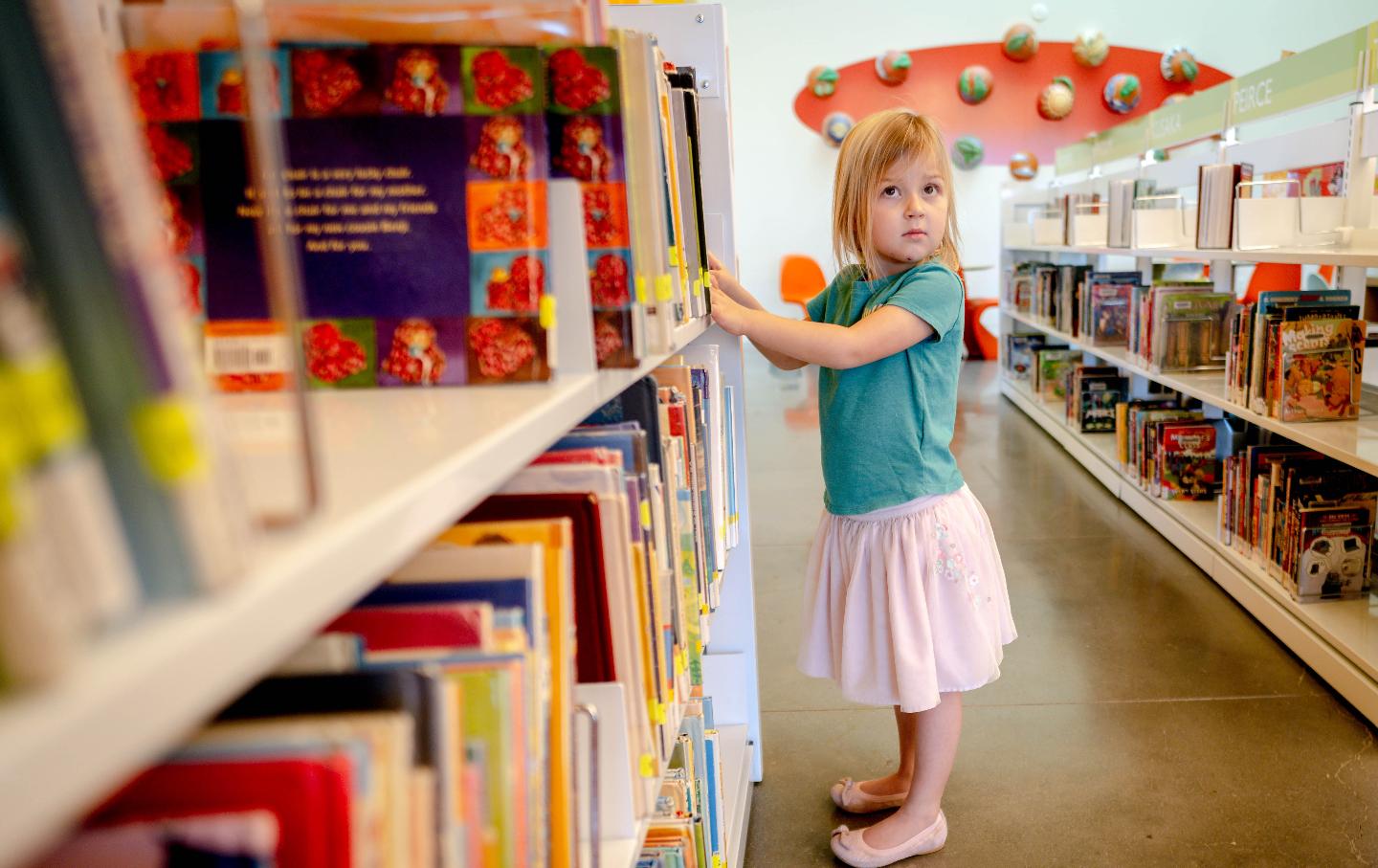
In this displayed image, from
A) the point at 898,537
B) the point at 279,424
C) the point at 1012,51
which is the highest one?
the point at 1012,51

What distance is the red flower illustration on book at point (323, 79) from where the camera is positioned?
771 millimetres

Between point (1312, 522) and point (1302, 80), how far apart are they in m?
1.72

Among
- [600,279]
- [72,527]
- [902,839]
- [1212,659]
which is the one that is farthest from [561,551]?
[1212,659]

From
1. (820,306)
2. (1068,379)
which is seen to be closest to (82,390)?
(820,306)

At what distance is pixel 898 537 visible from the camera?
171cm

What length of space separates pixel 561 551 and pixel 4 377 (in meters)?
0.46

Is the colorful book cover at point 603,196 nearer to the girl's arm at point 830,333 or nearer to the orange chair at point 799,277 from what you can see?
the girl's arm at point 830,333

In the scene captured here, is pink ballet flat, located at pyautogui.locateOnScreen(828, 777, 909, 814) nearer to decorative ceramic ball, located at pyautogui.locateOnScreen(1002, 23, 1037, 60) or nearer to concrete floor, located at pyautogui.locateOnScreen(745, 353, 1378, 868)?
concrete floor, located at pyautogui.locateOnScreen(745, 353, 1378, 868)

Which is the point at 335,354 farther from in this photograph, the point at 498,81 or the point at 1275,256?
the point at 1275,256

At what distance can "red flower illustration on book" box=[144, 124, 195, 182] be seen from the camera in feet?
2.54

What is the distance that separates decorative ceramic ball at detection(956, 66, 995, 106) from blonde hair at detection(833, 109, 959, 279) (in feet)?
23.5

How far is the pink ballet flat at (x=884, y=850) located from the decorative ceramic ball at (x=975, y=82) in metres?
7.60

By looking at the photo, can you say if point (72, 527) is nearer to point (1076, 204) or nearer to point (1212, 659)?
point (1212, 659)

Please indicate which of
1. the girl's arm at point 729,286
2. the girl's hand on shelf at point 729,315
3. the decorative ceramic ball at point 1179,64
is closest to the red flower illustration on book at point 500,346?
the girl's hand on shelf at point 729,315
